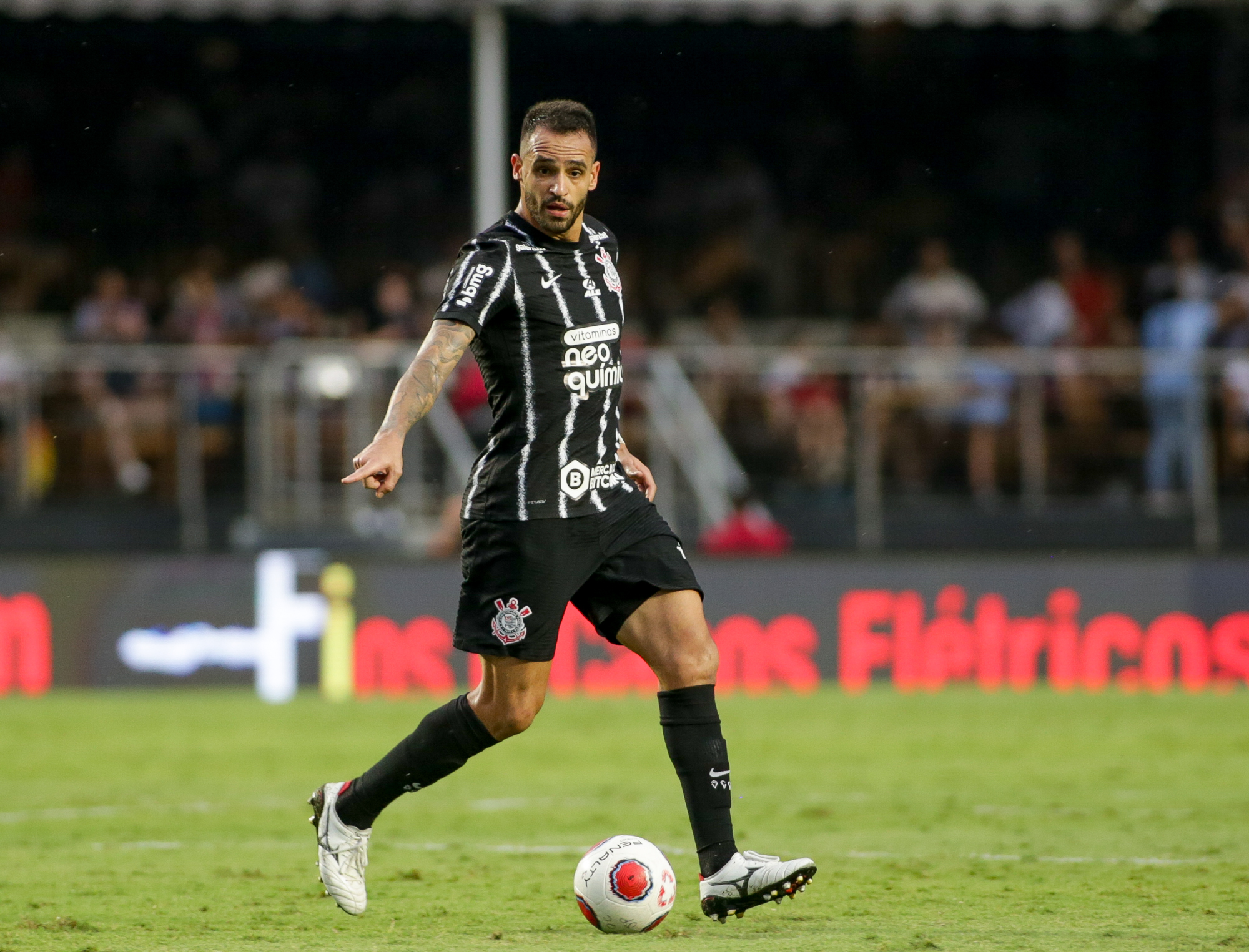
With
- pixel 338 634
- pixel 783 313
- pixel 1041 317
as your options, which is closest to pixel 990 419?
pixel 1041 317

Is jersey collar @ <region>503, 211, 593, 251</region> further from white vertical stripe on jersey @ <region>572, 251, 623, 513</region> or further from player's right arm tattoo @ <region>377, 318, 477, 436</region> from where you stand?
player's right arm tattoo @ <region>377, 318, 477, 436</region>

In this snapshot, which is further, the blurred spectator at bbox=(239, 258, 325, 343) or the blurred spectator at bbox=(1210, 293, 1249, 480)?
the blurred spectator at bbox=(239, 258, 325, 343)

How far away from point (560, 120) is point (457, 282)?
0.55 m

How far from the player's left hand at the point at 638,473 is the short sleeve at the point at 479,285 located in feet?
2.34

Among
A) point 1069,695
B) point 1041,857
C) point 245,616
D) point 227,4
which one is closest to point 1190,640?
point 1069,695

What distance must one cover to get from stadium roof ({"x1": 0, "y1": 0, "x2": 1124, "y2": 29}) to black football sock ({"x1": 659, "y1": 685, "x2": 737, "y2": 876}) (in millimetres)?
10443

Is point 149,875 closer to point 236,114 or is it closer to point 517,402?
point 517,402

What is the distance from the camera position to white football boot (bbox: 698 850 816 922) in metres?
5.12

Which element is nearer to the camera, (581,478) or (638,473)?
(581,478)

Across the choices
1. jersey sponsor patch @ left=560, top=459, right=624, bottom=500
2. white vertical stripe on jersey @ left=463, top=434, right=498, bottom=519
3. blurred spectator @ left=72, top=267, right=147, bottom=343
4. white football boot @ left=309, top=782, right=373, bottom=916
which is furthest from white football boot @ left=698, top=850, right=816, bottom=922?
blurred spectator @ left=72, top=267, right=147, bottom=343

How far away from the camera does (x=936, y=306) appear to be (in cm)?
1515

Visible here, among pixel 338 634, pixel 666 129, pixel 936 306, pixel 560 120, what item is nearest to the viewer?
pixel 560 120

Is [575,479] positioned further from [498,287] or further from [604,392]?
[498,287]

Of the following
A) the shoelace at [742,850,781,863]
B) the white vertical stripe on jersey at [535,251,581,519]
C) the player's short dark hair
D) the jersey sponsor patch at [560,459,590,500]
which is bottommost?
the shoelace at [742,850,781,863]
